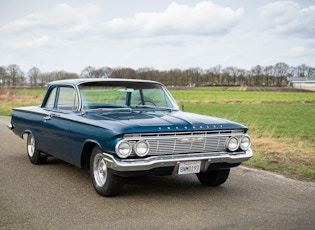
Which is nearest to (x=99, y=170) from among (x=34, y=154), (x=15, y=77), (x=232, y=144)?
(x=232, y=144)

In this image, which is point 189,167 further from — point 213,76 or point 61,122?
point 213,76

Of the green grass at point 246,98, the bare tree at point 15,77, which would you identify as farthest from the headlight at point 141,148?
the bare tree at point 15,77

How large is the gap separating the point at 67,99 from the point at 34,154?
1531mm

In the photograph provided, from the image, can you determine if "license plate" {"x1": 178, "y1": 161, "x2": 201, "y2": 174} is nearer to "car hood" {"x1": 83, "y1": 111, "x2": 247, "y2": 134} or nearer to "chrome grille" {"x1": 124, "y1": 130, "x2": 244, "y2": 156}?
"chrome grille" {"x1": 124, "y1": 130, "x2": 244, "y2": 156}

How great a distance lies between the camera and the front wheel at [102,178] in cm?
548

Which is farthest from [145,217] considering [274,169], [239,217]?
[274,169]

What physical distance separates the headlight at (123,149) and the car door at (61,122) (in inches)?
55.6

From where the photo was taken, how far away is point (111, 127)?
5.25 meters

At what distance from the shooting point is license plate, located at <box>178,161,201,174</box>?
538 centimetres

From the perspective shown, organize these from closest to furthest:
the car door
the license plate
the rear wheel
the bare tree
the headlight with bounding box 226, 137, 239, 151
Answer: the license plate → the headlight with bounding box 226, 137, 239, 151 → the car door → the rear wheel → the bare tree

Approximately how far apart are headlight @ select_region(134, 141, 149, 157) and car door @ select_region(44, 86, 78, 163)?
4.92ft

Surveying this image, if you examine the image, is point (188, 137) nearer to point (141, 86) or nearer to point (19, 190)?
point (141, 86)

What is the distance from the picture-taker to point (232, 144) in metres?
5.84

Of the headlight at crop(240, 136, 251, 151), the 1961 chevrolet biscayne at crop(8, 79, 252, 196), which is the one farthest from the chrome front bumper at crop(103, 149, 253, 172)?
the headlight at crop(240, 136, 251, 151)
